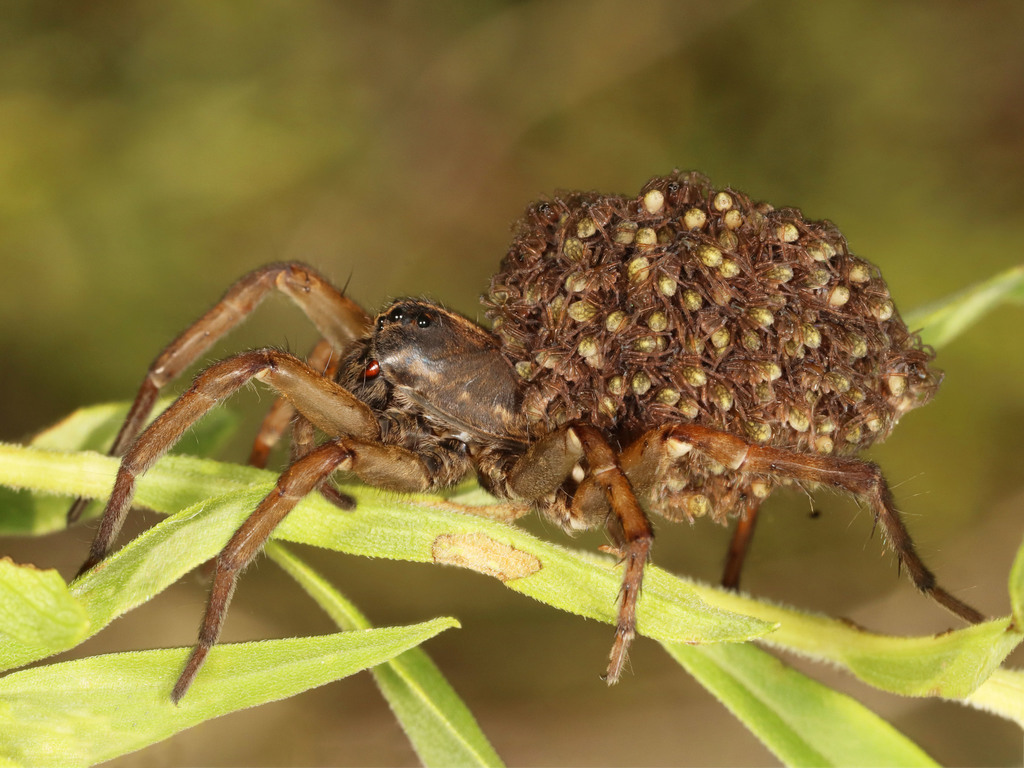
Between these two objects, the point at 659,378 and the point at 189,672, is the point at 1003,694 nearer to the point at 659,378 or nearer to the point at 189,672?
the point at 659,378

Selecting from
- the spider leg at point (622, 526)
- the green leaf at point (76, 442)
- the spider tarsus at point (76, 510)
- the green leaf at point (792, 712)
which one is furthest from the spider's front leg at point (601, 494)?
the spider tarsus at point (76, 510)

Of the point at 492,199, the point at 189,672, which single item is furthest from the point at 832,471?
the point at 492,199

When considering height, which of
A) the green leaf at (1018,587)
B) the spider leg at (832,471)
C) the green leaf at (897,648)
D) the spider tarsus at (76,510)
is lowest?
the spider tarsus at (76,510)

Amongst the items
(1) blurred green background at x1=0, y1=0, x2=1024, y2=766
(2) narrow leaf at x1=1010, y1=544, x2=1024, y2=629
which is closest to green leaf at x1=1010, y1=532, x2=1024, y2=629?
(2) narrow leaf at x1=1010, y1=544, x2=1024, y2=629

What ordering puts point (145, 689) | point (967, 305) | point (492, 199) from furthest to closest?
point (492, 199) < point (967, 305) < point (145, 689)

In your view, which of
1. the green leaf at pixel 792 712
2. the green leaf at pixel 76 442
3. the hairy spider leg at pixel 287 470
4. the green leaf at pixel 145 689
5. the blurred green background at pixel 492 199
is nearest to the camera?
the green leaf at pixel 145 689

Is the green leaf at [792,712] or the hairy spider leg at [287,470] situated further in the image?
the green leaf at [792,712]

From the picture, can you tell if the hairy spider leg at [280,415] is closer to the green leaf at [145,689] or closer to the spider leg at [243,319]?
the spider leg at [243,319]

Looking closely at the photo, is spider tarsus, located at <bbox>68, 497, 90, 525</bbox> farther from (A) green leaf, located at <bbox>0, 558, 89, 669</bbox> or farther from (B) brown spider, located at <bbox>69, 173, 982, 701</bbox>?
(A) green leaf, located at <bbox>0, 558, 89, 669</bbox>
